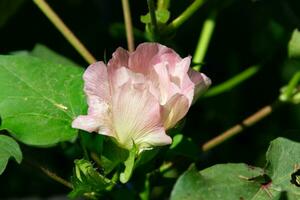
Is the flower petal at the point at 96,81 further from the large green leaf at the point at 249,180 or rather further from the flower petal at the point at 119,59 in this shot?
the large green leaf at the point at 249,180

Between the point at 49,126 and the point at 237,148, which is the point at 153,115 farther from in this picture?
the point at 237,148

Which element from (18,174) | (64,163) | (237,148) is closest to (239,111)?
(237,148)

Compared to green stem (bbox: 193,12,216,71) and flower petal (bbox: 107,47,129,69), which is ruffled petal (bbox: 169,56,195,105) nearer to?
flower petal (bbox: 107,47,129,69)

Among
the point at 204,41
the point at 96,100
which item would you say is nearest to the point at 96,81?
the point at 96,100

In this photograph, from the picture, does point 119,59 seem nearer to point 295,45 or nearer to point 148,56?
point 148,56

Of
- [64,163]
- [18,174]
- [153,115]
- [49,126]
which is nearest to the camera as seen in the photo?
[153,115]

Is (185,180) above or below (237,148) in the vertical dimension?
above
